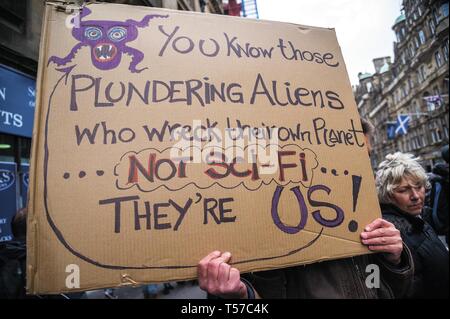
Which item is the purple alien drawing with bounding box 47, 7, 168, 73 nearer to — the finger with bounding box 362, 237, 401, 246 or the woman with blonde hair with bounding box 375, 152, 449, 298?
the finger with bounding box 362, 237, 401, 246

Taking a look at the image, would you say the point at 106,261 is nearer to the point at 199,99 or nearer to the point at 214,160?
the point at 214,160

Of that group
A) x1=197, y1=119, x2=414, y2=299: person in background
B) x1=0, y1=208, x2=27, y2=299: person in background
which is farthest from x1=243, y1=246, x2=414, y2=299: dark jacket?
x1=0, y1=208, x2=27, y2=299: person in background

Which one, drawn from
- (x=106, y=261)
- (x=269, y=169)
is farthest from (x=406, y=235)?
(x=106, y=261)

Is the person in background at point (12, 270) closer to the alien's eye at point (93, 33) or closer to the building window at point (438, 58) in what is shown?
the alien's eye at point (93, 33)

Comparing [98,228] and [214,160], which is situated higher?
[214,160]

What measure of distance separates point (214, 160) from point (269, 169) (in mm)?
237

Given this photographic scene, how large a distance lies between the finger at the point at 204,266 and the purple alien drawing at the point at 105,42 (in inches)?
32.4

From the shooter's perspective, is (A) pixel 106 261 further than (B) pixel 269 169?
No

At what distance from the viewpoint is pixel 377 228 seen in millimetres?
1154

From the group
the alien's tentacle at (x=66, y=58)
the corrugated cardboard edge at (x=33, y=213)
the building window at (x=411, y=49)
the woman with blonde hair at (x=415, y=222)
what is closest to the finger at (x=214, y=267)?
the corrugated cardboard edge at (x=33, y=213)

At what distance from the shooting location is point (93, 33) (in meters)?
1.16

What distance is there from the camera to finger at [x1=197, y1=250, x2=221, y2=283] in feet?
3.22

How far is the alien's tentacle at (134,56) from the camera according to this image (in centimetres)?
115
